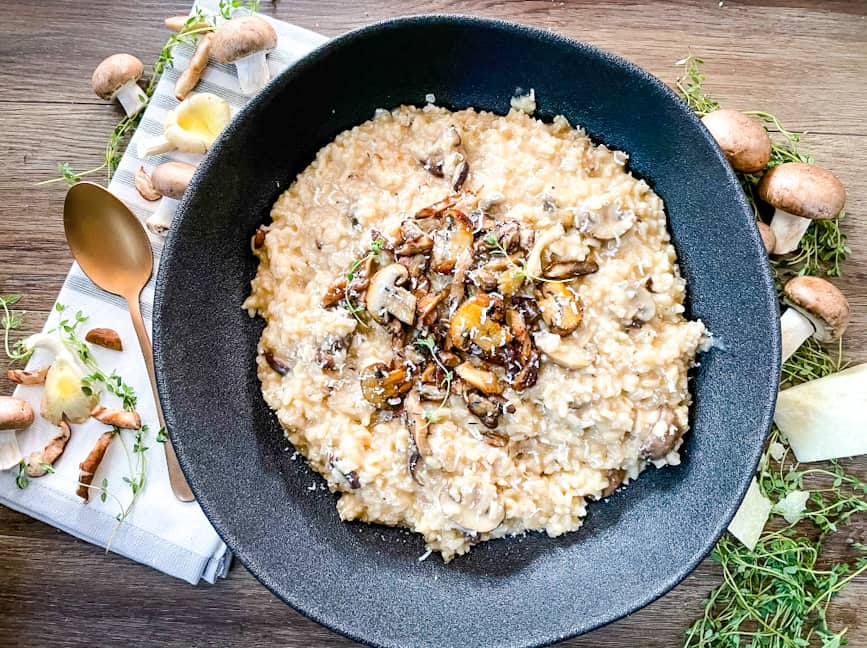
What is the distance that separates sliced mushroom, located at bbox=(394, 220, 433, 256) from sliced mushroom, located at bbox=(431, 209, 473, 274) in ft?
0.13

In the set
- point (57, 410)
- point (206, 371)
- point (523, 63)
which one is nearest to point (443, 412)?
point (206, 371)

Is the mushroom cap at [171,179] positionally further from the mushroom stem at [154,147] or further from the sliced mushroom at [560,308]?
the sliced mushroom at [560,308]

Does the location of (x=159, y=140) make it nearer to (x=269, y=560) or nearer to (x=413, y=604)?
(x=269, y=560)

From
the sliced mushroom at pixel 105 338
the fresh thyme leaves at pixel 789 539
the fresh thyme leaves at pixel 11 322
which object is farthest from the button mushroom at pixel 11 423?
the fresh thyme leaves at pixel 789 539

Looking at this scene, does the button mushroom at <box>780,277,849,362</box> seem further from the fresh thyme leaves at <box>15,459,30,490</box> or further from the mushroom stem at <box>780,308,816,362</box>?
the fresh thyme leaves at <box>15,459,30,490</box>

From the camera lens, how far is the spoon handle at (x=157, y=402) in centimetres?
304

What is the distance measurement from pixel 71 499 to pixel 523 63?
2.51m

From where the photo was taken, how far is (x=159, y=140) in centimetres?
312

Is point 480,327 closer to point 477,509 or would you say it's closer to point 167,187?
point 477,509

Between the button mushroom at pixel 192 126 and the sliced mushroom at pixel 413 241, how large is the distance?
964mm

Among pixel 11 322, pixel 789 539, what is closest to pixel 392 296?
pixel 11 322

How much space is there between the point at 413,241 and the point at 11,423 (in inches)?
69.6

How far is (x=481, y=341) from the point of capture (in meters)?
2.64

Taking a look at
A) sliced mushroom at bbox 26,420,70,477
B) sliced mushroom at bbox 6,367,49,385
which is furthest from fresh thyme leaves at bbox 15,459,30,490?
sliced mushroom at bbox 6,367,49,385
